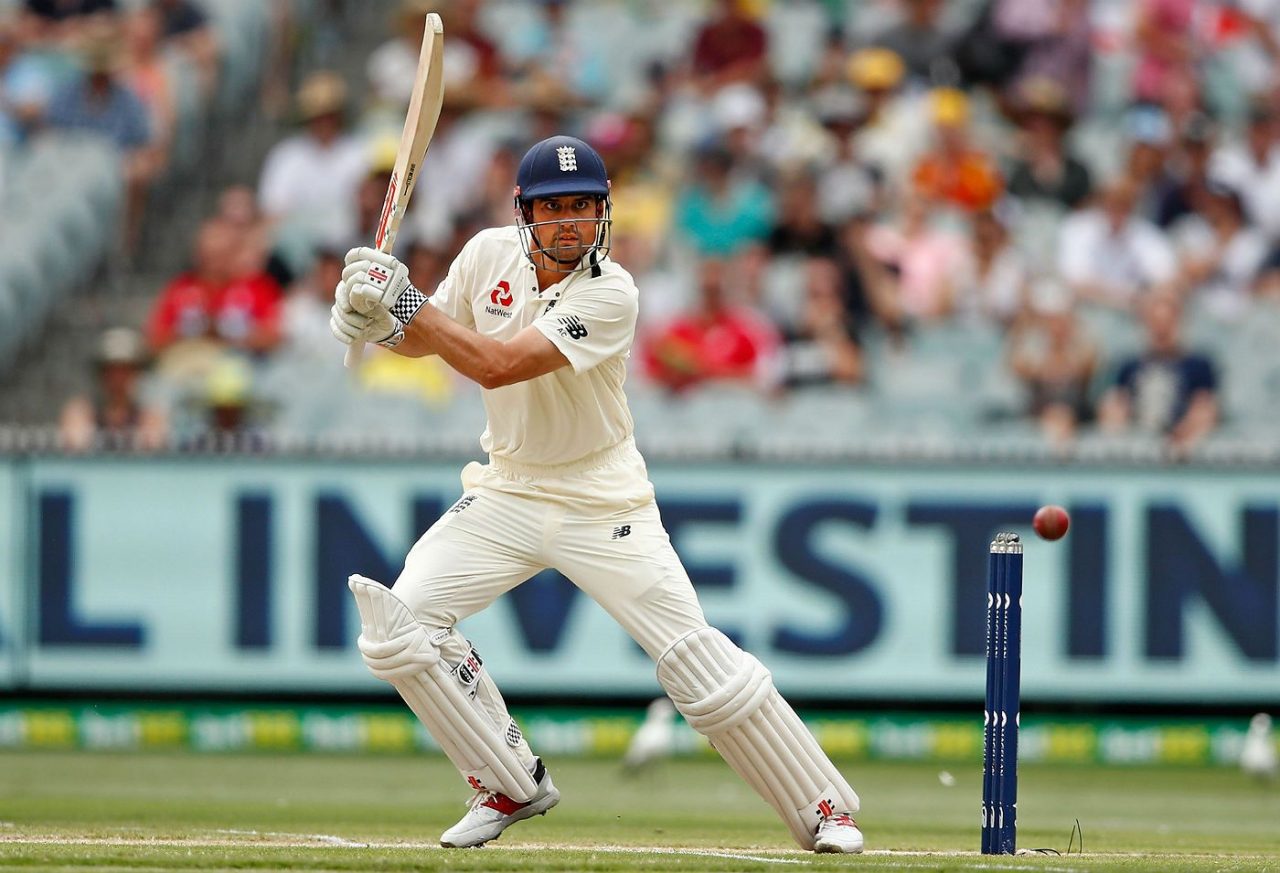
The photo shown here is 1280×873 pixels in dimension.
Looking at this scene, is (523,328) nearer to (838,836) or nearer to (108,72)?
(838,836)

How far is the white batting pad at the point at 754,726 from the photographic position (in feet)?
20.3

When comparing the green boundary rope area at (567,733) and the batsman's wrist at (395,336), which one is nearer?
the batsman's wrist at (395,336)

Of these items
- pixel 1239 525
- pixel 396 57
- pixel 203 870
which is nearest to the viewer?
pixel 203 870

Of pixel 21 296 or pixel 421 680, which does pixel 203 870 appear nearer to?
pixel 421 680

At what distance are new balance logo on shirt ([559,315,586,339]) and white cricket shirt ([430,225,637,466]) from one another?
0.12m

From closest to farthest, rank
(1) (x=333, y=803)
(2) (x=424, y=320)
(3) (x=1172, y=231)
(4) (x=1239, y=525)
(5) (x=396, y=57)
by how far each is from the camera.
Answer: (2) (x=424, y=320) → (1) (x=333, y=803) → (4) (x=1239, y=525) → (3) (x=1172, y=231) → (5) (x=396, y=57)

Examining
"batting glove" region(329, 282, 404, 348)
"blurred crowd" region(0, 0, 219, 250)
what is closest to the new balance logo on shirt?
"batting glove" region(329, 282, 404, 348)

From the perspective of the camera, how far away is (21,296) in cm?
1311

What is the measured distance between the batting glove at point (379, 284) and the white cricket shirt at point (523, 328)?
0.45 metres

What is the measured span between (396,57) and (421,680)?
9329 mm

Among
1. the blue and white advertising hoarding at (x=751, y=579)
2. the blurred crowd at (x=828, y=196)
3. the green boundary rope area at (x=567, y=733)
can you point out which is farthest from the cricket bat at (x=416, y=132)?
the blurred crowd at (x=828, y=196)

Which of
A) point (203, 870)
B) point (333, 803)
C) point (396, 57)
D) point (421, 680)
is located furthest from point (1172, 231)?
point (203, 870)

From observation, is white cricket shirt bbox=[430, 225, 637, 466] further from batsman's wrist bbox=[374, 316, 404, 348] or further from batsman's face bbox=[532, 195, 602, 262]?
batsman's wrist bbox=[374, 316, 404, 348]

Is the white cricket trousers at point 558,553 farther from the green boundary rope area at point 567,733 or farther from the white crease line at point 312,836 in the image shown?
the green boundary rope area at point 567,733
